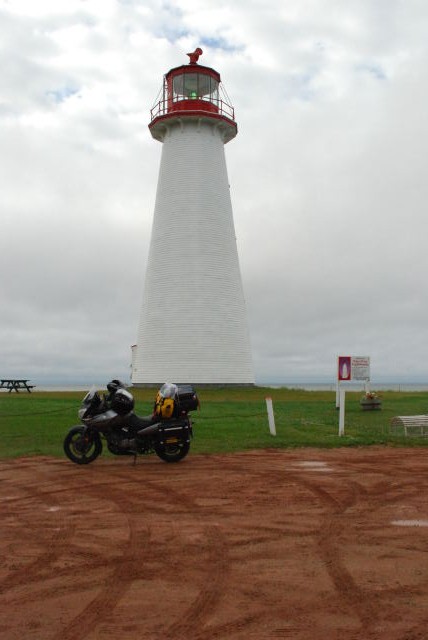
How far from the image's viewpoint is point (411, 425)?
16922 millimetres

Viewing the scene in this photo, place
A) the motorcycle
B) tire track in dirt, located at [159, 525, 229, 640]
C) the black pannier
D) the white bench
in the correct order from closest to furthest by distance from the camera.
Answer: tire track in dirt, located at [159, 525, 229, 640] → the motorcycle → the black pannier → the white bench

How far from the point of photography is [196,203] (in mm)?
34438

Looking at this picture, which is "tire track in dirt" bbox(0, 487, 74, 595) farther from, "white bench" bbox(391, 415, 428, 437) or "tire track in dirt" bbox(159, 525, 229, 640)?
"white bench" bbox(391, 415, 428, 437)

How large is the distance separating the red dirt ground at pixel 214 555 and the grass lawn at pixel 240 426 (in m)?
3.76

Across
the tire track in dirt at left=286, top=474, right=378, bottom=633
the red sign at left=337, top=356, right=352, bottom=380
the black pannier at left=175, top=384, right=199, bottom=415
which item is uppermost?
the red sign at left=337, top=356, right=352, bottom=380

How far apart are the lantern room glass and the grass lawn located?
18.0 m

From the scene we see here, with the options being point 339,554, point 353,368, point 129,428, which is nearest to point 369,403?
point 353,368

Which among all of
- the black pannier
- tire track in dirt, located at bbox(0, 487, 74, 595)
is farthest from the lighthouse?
tire track in dirt, located at bbox(0, 487, 74, 595)

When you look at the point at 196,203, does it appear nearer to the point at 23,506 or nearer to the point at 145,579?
the point at 23,506

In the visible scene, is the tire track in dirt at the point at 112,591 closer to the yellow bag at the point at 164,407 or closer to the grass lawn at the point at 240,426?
the yellow bag at the point at 164,407

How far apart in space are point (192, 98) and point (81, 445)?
1093 inches

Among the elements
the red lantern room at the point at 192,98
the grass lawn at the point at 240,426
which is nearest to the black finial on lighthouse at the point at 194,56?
the red lantern room at the point at 192,98

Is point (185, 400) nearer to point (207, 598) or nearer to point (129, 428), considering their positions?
point (129, 428)

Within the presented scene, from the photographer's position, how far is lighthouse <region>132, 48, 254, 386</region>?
33.4 metres
